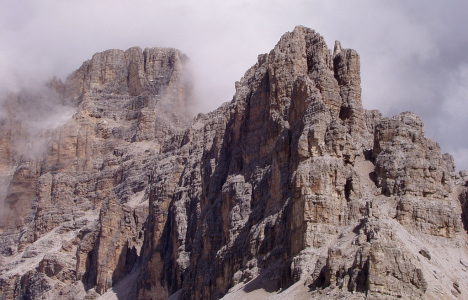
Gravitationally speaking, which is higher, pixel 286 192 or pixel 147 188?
pixel 147 188

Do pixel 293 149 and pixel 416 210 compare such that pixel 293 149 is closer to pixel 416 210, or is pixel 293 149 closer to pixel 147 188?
pixel 416 210

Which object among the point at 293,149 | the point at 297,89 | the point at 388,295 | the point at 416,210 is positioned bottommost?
the point at 388,295

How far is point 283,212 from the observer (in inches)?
3541

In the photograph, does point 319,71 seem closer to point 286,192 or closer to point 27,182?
point 286,192

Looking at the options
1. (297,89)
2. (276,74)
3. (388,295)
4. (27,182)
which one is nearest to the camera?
(388,295)

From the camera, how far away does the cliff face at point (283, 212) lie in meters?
75.1

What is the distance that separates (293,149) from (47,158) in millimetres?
106982

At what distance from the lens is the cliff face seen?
75125 millimetres

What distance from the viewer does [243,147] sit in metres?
109

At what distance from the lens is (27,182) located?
615ft

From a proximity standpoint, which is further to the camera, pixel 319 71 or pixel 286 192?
pixel 319 71

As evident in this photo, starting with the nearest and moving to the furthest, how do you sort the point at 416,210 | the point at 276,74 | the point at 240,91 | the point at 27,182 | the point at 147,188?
the point at 416,210
the point at 276,74
the point at 240,91
the point at 147,188
the point at 27,182

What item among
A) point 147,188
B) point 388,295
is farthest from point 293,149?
point 147,188

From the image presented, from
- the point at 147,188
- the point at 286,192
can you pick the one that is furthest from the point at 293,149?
the point at 147,188
